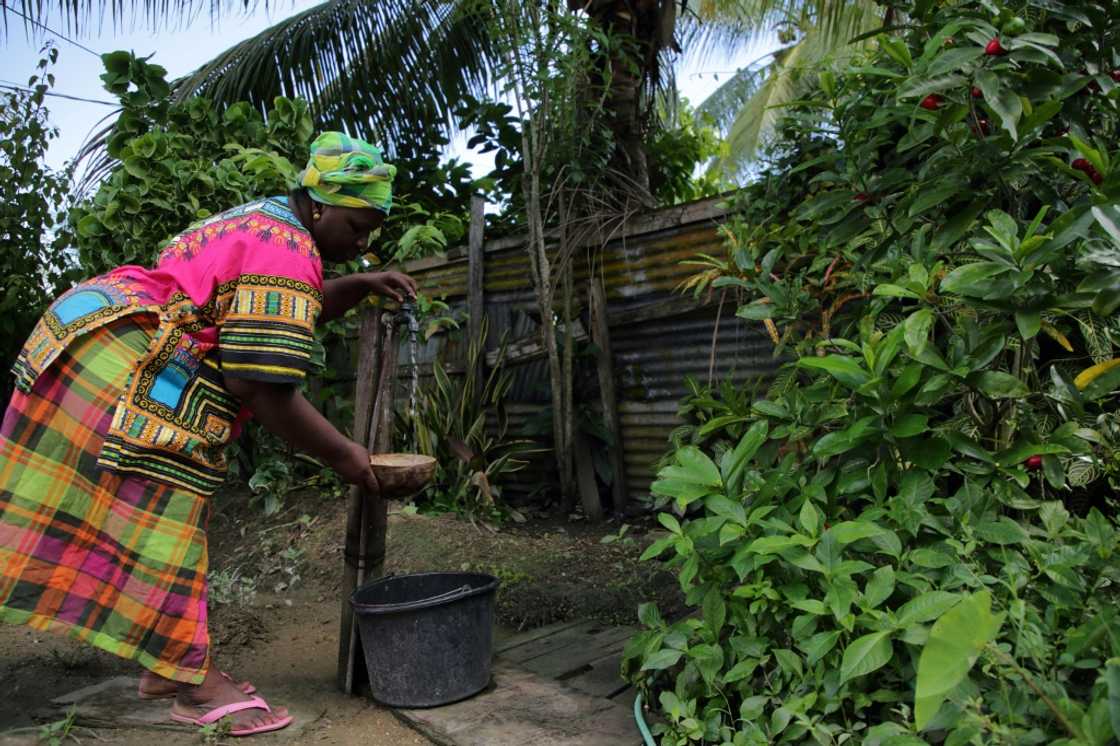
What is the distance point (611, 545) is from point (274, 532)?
195cm

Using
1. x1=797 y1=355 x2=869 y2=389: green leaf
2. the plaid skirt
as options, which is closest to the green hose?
x1=797 y1=355 x2=869 y2=389: green leaf

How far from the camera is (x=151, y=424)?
2473 mm

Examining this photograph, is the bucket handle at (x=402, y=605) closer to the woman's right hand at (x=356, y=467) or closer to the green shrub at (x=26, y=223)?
the woman's right hand at (x=356, y=467)

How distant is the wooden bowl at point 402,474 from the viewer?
104 inches

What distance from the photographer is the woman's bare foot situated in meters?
2.65

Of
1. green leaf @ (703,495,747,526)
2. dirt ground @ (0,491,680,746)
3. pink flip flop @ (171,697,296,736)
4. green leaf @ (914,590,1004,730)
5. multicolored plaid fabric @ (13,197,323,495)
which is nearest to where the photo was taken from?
green leaf @ (914,590,1004,730)

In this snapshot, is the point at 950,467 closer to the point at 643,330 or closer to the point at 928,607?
the point at 928,607

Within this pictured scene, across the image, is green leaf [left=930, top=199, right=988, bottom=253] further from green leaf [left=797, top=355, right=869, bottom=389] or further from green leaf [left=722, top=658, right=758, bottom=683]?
green leaf [left=722, top=658, right=758, bottom=683]

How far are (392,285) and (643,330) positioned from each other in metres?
2.46

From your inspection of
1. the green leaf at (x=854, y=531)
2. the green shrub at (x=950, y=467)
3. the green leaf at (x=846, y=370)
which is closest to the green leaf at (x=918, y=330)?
the green shrub at (x=950, y=467)

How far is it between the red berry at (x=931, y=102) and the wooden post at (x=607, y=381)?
319 centimetres

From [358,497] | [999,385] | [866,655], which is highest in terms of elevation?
[999,385]

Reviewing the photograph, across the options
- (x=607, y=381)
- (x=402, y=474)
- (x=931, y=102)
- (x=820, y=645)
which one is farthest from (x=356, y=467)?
(x=607, y=381)

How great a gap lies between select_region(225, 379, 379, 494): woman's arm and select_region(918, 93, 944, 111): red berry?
5.62ft
